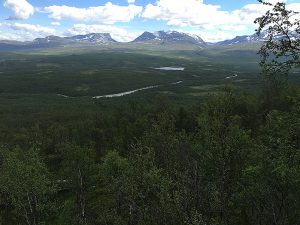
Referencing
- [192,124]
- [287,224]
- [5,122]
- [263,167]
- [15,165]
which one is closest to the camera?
[263,167]

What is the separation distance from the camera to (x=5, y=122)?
173 m

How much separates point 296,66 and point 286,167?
19.1ft

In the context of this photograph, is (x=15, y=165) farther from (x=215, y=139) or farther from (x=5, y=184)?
(x=215, y=139)

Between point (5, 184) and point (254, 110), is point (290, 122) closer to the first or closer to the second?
point (5, 184)

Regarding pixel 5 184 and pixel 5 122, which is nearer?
pixel 5 184

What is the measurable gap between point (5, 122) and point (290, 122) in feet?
548

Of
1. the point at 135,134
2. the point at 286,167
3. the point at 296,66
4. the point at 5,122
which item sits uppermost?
the point at 296,66

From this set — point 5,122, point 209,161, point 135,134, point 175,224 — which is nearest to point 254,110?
point 135,134

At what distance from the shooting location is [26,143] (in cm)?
13038

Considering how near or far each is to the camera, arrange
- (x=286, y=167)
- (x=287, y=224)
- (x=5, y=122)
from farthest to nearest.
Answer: (x=5, y=122) < (x=287, y=224) < (x=286, y=167)

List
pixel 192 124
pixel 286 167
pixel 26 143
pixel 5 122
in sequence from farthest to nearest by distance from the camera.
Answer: pixel 5 122
pixel 26 143
pixel 192 124
pixel 286 167

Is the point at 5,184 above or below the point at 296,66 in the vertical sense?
below

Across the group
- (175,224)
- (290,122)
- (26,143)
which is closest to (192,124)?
(26,143)

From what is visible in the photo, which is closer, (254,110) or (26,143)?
(254,110)
